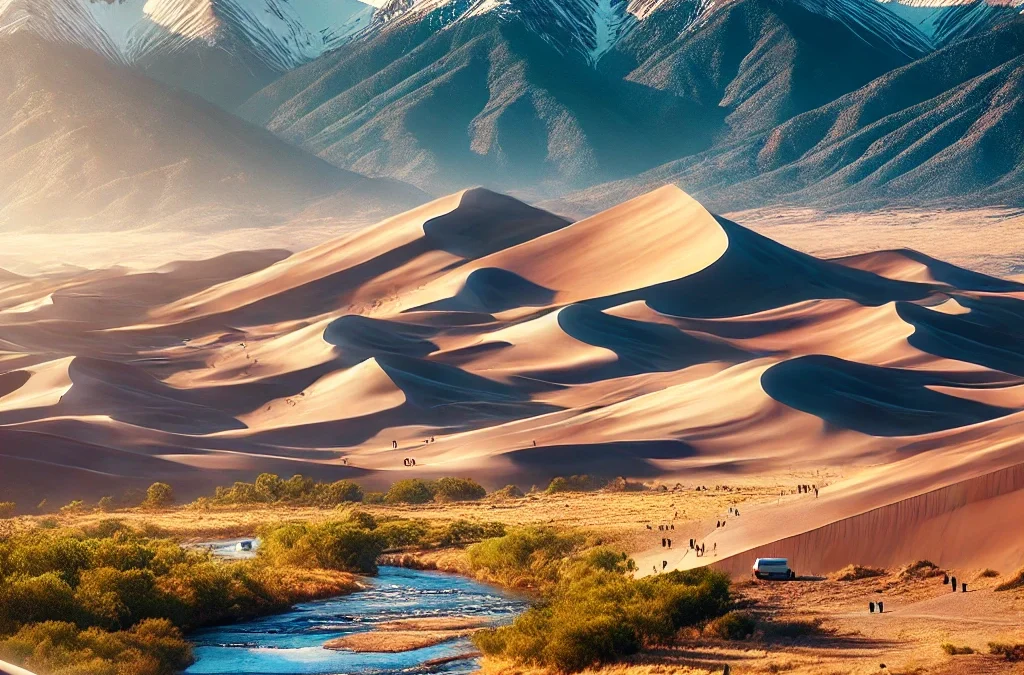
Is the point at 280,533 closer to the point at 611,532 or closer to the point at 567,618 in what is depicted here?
the point at 611,532

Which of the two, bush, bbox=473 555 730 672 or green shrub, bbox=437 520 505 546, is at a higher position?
green shrub, bbox=437 520 505 546

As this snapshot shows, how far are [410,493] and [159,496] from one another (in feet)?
26.1

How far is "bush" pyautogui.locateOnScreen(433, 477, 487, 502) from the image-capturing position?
54750 mm

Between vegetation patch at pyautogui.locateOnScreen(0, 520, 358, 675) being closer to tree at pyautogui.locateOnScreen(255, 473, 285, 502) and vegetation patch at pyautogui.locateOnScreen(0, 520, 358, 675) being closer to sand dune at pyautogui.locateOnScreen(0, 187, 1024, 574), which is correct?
sand dune at pyautogui.locateOnScreen(0, 187, 1024, 574)

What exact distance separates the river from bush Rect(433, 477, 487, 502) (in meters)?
15.3

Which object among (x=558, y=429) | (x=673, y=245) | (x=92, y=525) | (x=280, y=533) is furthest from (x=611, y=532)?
(x=673, y=245)

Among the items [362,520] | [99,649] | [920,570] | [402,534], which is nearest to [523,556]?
[402,534]

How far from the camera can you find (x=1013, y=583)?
2759cm

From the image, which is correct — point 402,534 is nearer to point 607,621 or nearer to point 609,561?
point 609,561

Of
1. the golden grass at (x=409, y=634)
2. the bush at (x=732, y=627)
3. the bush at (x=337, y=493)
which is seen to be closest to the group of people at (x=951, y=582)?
the bush at (x=732, y=627)

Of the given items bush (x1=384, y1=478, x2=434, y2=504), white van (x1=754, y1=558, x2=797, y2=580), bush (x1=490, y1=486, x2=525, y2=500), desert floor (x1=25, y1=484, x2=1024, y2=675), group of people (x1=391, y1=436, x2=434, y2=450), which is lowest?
desert floor (x1=25, y1=484, x2=1024, y2=675)

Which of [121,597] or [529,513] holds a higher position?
[529,513]

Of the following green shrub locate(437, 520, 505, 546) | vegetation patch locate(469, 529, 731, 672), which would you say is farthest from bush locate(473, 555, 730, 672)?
green shrub locate(437, 520, 505, 546)

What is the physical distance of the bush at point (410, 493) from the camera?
54.0m
